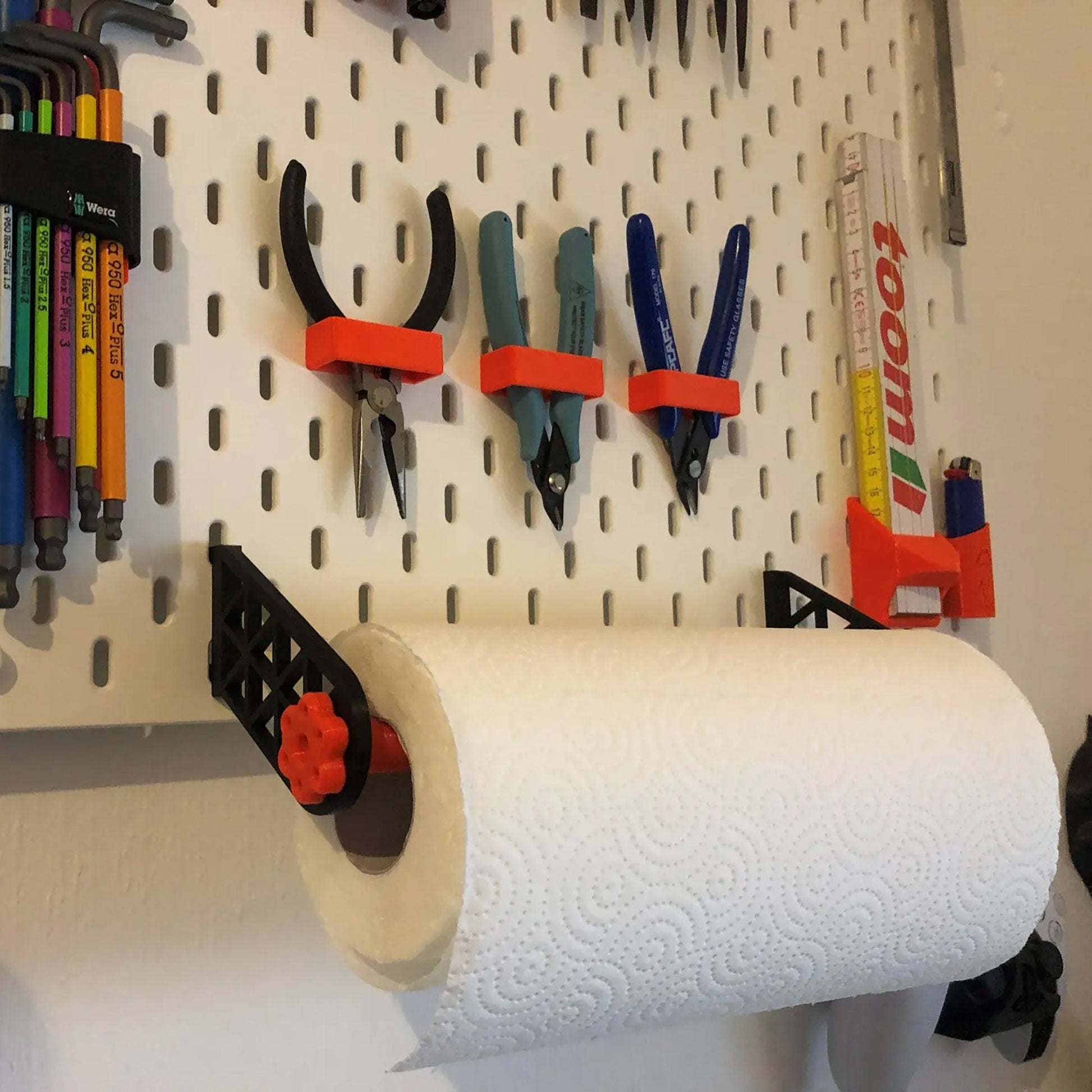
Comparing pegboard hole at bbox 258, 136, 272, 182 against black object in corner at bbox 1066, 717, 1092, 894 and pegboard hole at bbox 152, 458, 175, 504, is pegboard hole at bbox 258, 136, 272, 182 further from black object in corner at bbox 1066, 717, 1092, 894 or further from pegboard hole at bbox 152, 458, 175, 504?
black object in corner at bbox 1066, 717, 1092, 894

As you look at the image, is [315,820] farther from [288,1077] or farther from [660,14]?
[660,14]

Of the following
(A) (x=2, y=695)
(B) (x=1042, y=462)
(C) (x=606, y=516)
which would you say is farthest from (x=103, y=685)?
(B) (x=1042, y=462)

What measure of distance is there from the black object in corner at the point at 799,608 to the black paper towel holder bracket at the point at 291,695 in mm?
275

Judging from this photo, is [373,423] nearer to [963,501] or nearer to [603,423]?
[603,423]

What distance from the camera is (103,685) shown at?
1.42 feet

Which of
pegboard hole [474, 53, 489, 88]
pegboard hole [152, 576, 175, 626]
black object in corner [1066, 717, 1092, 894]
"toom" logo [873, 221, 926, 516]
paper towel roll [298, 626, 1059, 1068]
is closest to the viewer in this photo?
paper towel roll [298, 626, 1059, 1068]

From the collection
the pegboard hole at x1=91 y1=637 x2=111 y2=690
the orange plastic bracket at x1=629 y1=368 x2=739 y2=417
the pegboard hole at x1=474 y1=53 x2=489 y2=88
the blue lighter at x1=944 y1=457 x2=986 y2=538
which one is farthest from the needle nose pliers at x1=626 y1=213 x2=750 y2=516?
the pegboard hole at x1=91 y1=637 x2=111 y2=690

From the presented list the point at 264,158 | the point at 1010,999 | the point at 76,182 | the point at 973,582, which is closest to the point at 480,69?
the point at 264,158

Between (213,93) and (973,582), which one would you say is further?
(973,582)

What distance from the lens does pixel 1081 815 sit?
0.81 meters

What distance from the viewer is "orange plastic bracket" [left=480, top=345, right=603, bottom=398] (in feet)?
1.72

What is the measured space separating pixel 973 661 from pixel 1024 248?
0.53 m

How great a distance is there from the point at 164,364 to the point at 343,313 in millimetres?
87

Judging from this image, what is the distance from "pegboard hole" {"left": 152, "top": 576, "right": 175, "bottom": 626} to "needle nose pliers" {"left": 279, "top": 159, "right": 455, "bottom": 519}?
0.30ft
